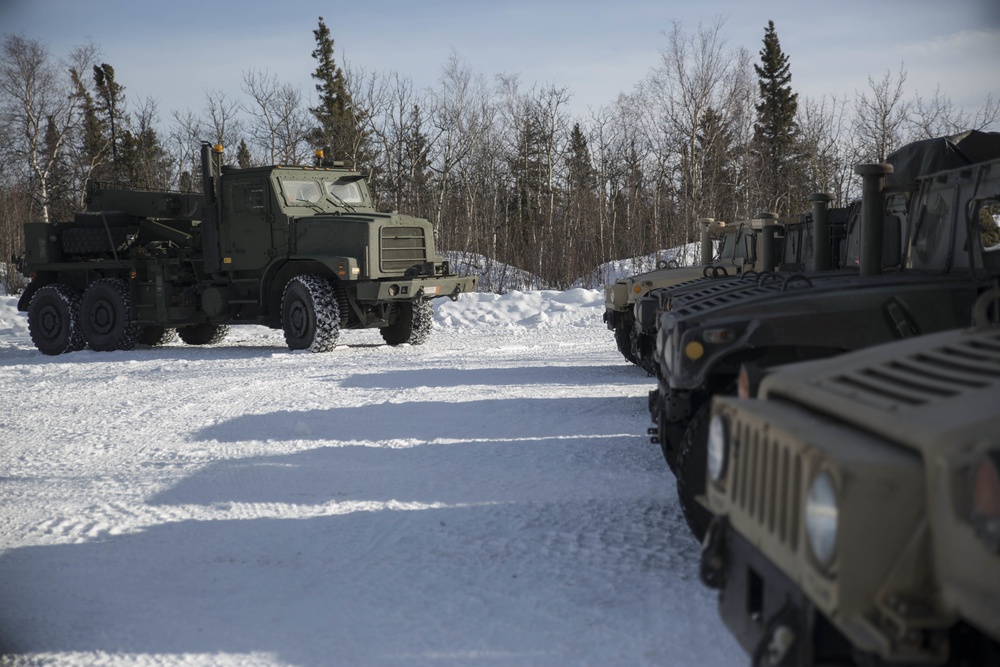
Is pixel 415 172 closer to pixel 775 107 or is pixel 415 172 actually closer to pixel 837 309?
pixel 775 107

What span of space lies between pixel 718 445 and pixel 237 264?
11920mm

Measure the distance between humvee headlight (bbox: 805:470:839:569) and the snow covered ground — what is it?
1.27m

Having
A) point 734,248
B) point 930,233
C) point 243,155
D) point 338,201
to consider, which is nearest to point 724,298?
point 930,233

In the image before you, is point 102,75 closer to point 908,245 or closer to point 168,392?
point 168,392

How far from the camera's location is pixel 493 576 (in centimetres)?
390

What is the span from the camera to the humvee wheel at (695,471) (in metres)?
4.00

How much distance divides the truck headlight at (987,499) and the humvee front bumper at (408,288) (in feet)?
36.1

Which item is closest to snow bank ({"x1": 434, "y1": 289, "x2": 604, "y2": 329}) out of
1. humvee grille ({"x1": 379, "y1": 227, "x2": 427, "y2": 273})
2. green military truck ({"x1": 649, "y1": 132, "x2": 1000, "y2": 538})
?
humvee grille ({"x1": 379, "y1": 227, "x2": 427, "y2": 273})

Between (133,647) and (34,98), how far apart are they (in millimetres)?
29517

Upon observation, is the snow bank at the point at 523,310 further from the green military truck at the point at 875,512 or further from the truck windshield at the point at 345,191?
the green military truck at the point at 875,512

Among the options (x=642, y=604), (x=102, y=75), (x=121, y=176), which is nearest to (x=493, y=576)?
(x=642, y=604)

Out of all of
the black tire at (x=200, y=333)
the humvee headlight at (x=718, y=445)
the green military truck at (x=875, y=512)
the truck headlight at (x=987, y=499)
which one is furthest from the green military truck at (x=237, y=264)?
the truck headlight at (x=987, y=499)

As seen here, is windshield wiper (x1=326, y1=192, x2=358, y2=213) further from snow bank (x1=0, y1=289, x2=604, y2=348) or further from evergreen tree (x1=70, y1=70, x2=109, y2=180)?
evergreen tree (x1=70, y1=70, x2=109, y2=180)

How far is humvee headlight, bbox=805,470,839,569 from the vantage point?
6.20 feet
